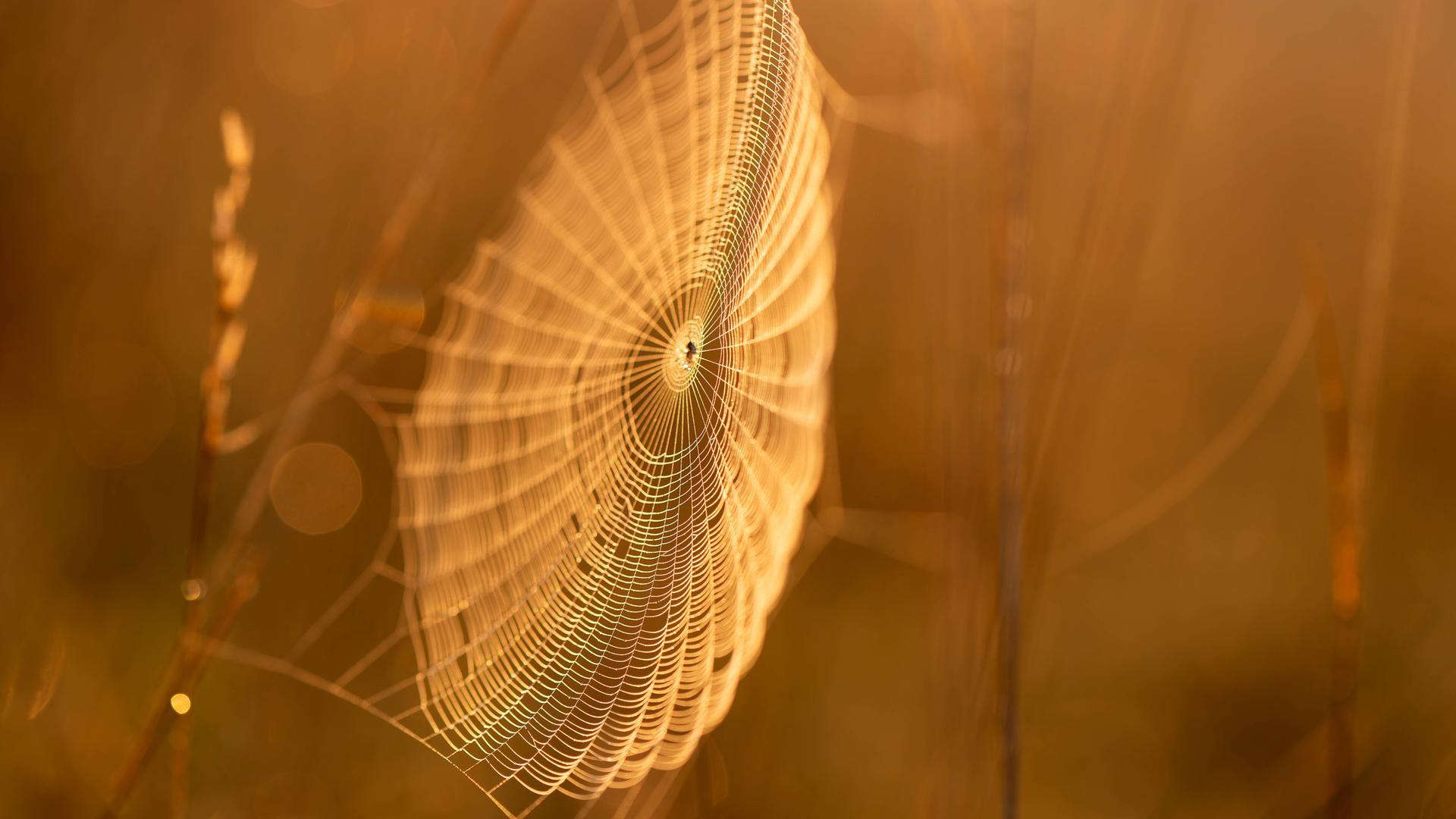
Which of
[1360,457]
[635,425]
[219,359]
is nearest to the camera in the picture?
[219,359]

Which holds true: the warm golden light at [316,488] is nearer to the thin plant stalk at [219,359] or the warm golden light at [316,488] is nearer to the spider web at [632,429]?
the spider web at [632,429]

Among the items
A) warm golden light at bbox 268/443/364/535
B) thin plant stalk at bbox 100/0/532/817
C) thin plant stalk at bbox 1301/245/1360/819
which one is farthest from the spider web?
thin plant stalk at bbox 1301/245/1360/819

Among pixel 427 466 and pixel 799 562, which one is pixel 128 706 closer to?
pixel 427 466

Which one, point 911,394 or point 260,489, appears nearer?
point 260,489

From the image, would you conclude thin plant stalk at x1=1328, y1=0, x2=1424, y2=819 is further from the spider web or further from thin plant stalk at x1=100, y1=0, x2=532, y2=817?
thin plant stalk at x1=100, y1=0, x2=532, y2=817

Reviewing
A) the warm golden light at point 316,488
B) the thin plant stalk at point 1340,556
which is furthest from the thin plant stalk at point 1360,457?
the warm golden light at point 316,488

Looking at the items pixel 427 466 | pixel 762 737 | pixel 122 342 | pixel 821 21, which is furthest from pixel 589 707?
pixel 821 21

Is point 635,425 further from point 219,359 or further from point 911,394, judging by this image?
point 911,394

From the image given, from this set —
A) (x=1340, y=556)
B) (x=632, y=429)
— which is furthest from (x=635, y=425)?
(x=1340, y=556)
